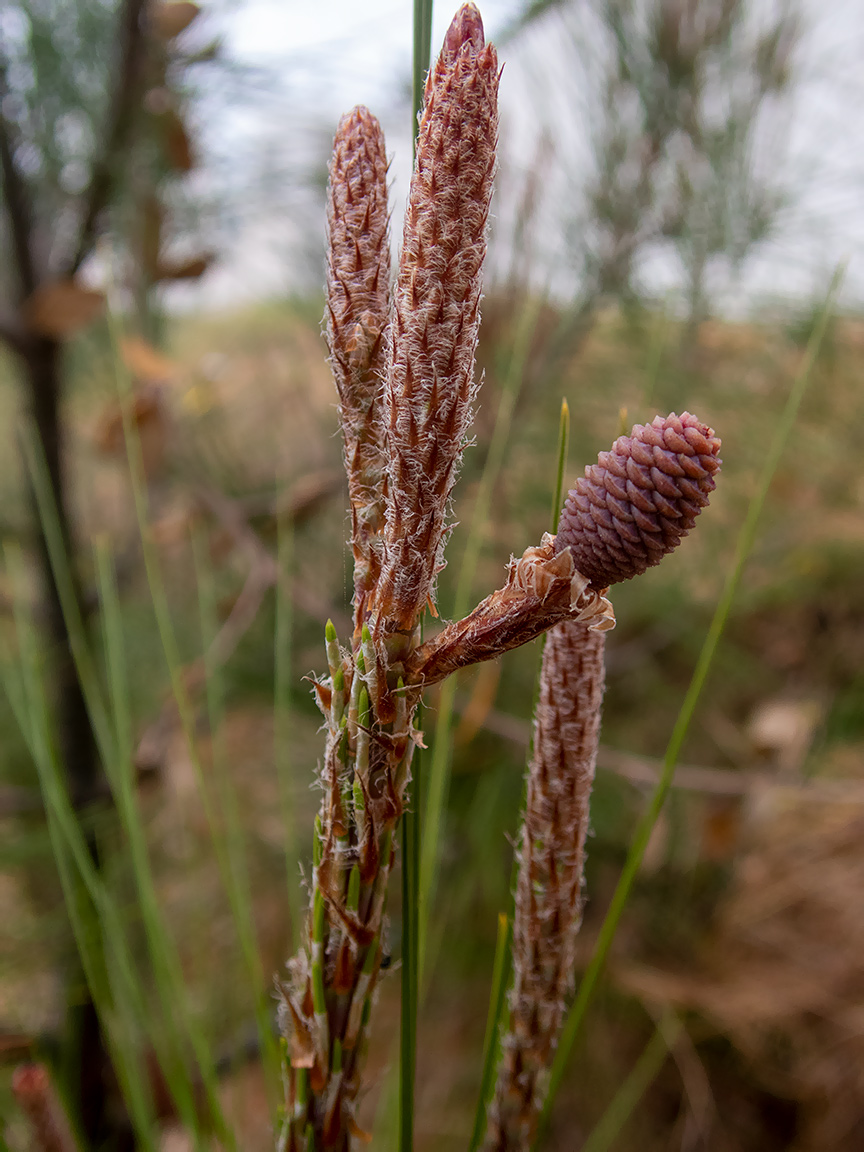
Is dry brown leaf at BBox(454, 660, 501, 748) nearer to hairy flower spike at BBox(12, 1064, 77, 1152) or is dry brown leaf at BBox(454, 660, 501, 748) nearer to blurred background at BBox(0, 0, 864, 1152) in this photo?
blurred background at BBox(0, 0, 864, 1152)

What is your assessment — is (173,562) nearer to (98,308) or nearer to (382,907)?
(98,308)

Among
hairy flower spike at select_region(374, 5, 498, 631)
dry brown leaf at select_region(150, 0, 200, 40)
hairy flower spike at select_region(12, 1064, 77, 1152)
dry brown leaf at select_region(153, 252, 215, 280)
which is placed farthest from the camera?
dry brown leaf at select_region(153, 252, 215, 280)

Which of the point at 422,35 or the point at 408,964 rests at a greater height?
the point at 422,35

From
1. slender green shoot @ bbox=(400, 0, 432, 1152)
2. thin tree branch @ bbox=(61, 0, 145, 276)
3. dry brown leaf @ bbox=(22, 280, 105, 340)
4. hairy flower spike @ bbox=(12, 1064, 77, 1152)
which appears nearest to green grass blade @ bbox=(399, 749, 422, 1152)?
slender green shoot @ bbox=(400, 0, 432, 1152)

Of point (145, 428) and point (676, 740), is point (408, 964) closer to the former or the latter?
point (676, 740)

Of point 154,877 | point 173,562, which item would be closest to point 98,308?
point 173,562

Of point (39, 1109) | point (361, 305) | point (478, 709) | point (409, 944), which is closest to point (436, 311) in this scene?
point (361, 305)

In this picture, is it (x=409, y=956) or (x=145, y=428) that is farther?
(x=145, y=428)

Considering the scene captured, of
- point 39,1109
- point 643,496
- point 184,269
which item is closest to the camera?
point 643,496
